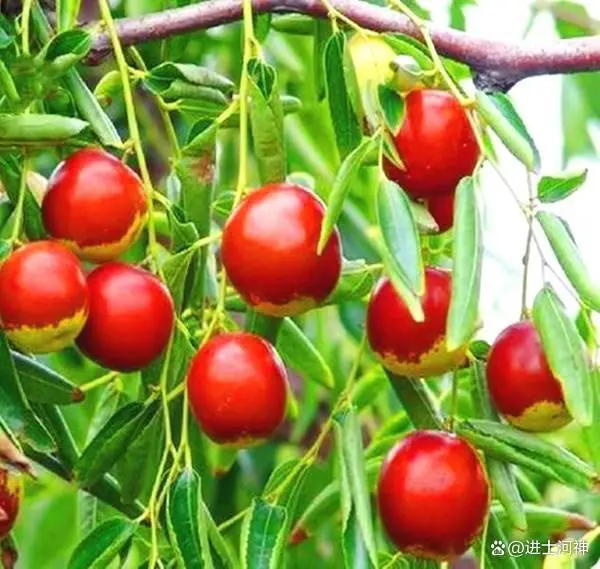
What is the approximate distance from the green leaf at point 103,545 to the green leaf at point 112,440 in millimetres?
50

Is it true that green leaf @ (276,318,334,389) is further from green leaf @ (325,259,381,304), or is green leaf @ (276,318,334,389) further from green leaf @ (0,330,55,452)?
green leaf @ (0,330,55,452)

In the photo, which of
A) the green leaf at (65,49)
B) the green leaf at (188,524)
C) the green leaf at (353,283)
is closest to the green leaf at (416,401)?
the green leaf at (353,283)

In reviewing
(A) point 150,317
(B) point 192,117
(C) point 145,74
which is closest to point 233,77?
(B) point 192,117

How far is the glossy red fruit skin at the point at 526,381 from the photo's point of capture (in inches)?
37.4

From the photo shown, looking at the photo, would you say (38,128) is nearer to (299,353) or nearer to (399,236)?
(399,236)

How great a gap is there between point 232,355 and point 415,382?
0.16 meters

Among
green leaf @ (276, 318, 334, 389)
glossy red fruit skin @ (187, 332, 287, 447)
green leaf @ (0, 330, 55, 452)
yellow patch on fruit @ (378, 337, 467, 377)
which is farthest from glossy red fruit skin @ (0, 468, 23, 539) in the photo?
green leaf @ (276, 318, 334, 389)

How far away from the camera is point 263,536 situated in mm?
991

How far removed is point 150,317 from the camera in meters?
0.97

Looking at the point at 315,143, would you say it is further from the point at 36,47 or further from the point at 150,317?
the point at 150,317

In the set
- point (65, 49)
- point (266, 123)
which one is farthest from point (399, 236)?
point (65, 49)

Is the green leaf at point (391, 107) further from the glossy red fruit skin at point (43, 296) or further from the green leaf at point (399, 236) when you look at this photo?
the glossy red fruit skin at point (43, 296)

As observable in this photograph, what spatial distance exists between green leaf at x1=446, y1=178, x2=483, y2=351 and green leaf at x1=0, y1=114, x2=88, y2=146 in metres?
0.22

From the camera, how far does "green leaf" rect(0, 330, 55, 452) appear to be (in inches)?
38.9
